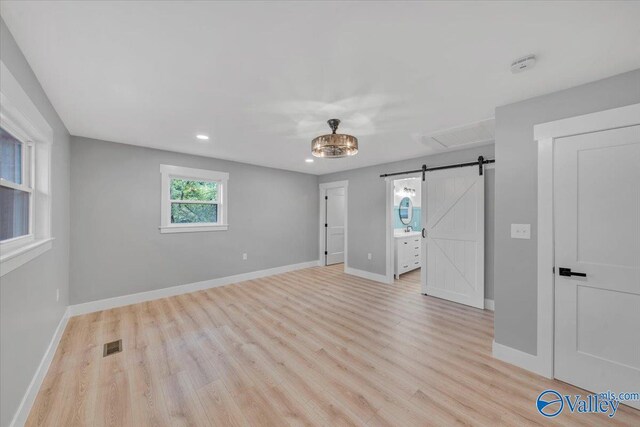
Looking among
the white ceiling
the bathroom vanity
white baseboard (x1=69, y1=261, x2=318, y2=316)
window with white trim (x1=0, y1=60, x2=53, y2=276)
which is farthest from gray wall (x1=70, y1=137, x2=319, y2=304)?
the bathroom vanity

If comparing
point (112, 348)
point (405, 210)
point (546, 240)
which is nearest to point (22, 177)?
point (112, 348)

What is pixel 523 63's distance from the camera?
1613 millimetres

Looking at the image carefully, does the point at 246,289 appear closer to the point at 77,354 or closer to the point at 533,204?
the point at 77,354

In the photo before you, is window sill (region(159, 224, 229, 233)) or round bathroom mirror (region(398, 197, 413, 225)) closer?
window sill (region(159, 224, 229, 233))

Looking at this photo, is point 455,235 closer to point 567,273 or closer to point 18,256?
point 567,273

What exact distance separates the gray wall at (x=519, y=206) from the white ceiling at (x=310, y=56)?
0.14 m

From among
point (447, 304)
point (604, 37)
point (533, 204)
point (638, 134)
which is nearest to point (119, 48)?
point (604, 37)

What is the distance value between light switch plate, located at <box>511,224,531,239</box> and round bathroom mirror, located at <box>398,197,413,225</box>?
3.86 meters

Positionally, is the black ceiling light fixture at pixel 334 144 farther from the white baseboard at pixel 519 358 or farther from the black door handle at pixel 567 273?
the white baseboard at pixel 519 358

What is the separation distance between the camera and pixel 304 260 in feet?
19.5

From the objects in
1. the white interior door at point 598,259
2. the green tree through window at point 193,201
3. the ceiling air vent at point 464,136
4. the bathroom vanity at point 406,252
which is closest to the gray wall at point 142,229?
the green tree through window at point 193,201

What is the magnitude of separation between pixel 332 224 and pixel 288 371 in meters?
4.58

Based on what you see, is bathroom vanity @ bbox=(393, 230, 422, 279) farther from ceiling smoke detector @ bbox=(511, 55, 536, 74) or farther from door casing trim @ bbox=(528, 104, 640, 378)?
ceiling smoke detector @ bbox=(511, 55, 536, 74)

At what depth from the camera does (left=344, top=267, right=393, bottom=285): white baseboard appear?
4.78m
